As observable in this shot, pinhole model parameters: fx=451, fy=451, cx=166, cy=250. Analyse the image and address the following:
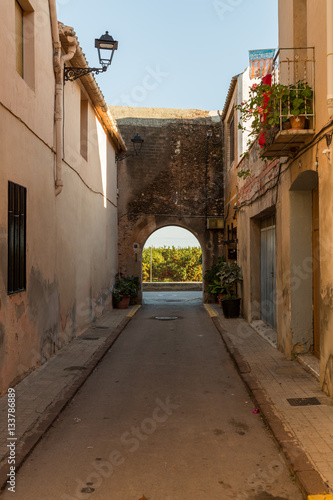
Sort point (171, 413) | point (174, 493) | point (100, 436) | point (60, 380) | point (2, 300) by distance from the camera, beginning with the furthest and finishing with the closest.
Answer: point (60, 380)
point (2, 300)
point (171, 413)
point (100, 436)
point (174, 493)

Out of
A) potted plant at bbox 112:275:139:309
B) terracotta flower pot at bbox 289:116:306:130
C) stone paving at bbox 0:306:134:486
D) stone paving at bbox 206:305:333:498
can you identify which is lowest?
stone paving at bbox 0:306:134:486

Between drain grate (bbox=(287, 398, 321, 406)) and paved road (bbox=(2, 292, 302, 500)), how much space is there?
0.55 meters

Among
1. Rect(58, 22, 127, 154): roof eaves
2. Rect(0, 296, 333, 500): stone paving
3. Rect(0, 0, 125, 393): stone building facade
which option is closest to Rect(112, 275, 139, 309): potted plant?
Rect(0, 0, 125, 393): stone building facade

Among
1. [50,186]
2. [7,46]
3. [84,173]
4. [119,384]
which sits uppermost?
[7,46]

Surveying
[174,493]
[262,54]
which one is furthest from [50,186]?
[262,54]

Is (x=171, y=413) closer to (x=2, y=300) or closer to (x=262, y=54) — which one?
(x=2, y=300)

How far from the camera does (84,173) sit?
1177 cm

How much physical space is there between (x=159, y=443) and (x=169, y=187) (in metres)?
14.8

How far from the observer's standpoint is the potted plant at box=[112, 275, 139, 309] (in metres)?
16.7

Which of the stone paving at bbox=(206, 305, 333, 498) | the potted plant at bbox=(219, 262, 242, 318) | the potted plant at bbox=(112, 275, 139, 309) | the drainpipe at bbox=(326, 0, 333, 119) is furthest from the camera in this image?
the potted plant at bbox=(112, 275, 139, 309)

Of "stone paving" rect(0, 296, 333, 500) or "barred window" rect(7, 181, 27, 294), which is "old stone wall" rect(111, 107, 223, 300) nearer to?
"stone paving" rect(0, 296, 333, 500)

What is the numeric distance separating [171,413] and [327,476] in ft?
7.40

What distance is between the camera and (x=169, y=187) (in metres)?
18.7

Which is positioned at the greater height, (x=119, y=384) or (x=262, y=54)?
(x=262, y=54)
